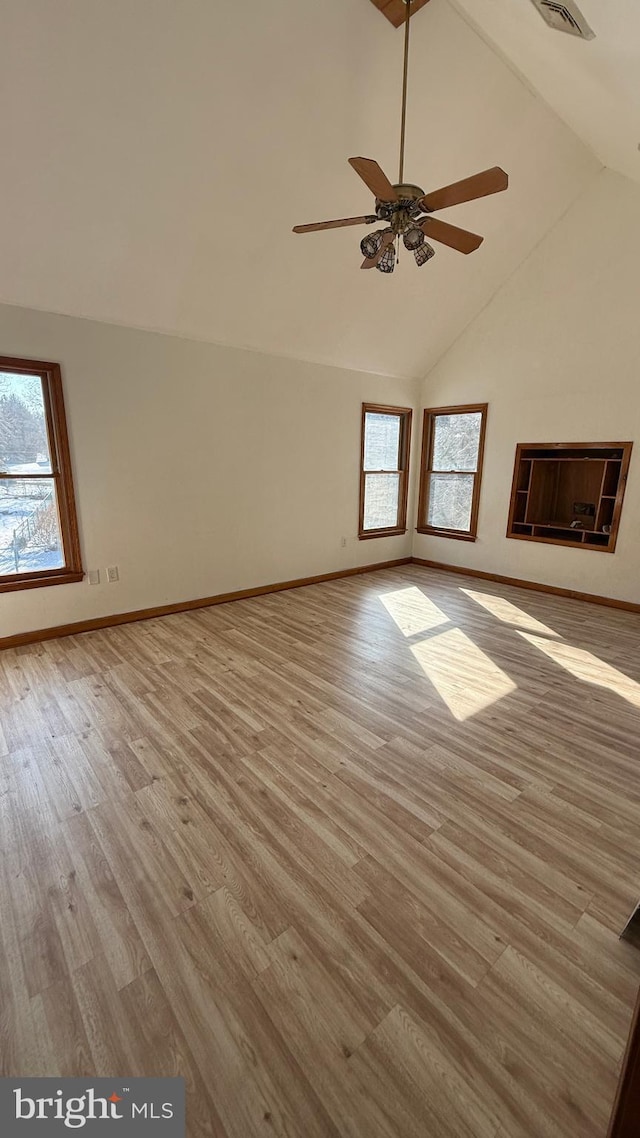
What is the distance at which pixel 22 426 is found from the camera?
3518mm

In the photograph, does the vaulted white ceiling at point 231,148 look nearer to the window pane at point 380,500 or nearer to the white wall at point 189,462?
the white wall at point 189,462

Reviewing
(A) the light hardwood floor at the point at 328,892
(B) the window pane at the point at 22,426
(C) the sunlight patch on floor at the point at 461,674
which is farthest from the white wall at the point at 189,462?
(C) the sunlight patch on floor at the point at 461,674

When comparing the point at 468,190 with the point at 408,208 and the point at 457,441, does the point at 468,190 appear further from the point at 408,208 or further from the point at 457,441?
the point at 457,441

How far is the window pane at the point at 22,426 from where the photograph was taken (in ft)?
11.3

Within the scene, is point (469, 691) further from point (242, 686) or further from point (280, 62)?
point (280, 62)

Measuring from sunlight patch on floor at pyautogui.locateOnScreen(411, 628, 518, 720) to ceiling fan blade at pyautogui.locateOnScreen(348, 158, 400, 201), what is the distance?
2870mm

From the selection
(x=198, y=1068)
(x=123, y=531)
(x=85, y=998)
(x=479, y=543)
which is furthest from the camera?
(x=479, y=543)

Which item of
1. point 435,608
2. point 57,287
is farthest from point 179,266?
point 435,608

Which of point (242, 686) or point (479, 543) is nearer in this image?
point (242, 686)

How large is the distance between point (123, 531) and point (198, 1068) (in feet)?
11.9

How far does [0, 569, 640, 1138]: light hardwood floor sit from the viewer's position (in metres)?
1.14

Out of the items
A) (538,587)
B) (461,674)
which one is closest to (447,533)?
(538,587)

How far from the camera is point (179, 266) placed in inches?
139

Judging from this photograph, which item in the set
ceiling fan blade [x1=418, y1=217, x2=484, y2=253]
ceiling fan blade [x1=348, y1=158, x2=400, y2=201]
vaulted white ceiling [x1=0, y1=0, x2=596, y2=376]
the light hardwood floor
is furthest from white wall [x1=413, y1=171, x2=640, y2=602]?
ceiling fan blade [x1=348, y1=158, x2=400, y2=201]
